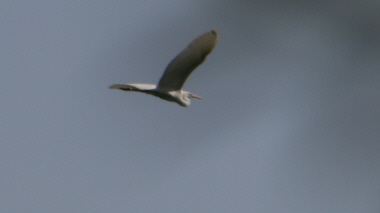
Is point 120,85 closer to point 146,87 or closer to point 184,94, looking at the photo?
point 146,87

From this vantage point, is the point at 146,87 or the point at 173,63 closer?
the point at 146,87

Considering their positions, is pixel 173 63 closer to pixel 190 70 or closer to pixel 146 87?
pixel 190 70

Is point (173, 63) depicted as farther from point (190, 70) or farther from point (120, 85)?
point (120, 85)

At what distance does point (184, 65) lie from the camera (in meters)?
4.21

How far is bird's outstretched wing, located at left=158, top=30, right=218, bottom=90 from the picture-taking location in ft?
12.8

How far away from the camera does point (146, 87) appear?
11.9ft

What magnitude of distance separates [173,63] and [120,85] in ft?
2.60

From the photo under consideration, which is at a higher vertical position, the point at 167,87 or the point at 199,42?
the point at 199,42

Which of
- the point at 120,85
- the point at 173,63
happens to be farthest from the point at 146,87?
the point at 173,63

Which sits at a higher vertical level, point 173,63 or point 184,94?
point 173,63

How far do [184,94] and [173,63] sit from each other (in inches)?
11.7

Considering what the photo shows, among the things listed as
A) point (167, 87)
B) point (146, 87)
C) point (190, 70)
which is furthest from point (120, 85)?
point (190, 70)

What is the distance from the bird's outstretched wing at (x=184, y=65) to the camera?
390cm

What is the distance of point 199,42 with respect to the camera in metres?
4.02
